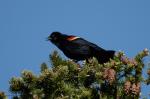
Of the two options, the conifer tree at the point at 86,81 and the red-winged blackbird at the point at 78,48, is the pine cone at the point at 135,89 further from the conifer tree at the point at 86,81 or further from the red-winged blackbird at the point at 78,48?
the red-winged blackbird at the point at 78,48

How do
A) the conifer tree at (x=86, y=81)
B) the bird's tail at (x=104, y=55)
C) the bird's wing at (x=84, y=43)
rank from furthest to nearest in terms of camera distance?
the bird's wing at (x=84, y=43)
the bird's tail at (x=104, y=55)
the conifer tree at (x=86, y=81)

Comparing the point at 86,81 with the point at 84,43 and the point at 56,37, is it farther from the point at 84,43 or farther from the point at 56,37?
the point at 56,37

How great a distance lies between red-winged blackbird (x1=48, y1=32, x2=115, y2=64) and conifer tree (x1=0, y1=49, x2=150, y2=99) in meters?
1.49

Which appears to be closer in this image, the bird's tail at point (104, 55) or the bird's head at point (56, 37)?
the bird's tail at point (104, 55)

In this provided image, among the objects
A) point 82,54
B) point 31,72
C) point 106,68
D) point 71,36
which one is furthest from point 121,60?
point 71,36

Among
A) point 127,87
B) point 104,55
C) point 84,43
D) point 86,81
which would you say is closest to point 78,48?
point 84,43

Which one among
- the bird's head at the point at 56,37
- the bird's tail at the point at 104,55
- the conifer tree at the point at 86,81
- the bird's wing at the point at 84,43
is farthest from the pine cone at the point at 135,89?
the bird's head at the point at 56,37

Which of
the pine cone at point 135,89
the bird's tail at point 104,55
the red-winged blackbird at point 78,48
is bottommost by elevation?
the pine cone at point 135,89

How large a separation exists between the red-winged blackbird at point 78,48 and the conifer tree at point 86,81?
1.49m

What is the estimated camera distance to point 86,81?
198 inches

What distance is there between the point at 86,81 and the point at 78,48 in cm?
290

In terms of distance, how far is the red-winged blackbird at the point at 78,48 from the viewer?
6.80 meters

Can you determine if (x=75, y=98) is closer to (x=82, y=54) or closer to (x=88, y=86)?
(x=88, y=86)

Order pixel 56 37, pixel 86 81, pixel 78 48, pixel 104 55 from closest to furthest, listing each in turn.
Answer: pixel 86 81
pixel 104 55
pixel 78 48
pixel 56 37
